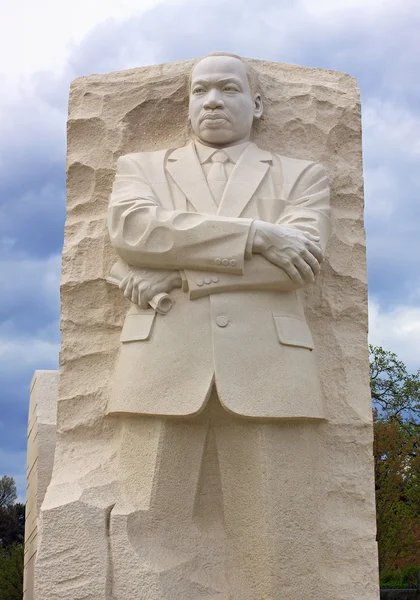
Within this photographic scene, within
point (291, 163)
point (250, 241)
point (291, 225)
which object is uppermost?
point (291, 163)

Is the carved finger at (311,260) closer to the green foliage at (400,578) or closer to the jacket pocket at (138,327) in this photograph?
the jacket pocket at (138,327)

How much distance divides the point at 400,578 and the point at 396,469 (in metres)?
2.43

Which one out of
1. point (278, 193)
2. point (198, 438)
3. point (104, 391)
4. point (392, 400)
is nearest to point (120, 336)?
point (104, 391)

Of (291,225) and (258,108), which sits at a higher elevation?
(258,108)

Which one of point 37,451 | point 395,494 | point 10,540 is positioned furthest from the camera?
point 10,540

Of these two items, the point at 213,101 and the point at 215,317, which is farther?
the point at 213,101

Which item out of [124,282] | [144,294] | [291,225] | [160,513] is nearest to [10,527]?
[160,513]

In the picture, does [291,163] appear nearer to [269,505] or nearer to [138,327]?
[138,327]

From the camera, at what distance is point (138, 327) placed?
4352mm

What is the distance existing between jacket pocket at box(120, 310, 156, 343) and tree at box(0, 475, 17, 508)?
15.5 metres

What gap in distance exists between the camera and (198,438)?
4.30 metres

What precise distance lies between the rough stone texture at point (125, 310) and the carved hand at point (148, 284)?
1.42 feet

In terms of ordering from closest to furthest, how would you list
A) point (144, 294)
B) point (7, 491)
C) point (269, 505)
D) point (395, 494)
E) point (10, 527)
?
point (269, 505) < point (144, 294) < point (395, 494) < point (10, 527) < point (7, 491)

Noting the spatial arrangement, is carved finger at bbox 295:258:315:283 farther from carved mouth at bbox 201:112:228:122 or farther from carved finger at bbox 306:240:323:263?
carved mouth at bbox 201:112:228:122
